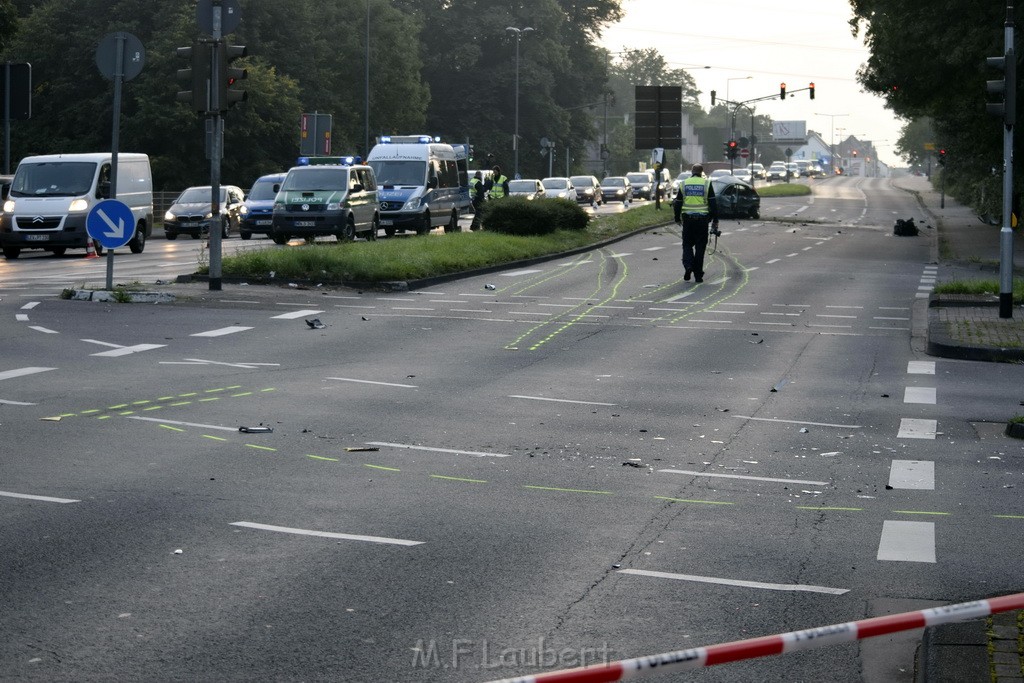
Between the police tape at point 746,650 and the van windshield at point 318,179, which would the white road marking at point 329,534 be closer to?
the police tape at point 746,650

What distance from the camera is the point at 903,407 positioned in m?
12.3

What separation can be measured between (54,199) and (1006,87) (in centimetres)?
2161

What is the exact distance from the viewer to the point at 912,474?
932cm

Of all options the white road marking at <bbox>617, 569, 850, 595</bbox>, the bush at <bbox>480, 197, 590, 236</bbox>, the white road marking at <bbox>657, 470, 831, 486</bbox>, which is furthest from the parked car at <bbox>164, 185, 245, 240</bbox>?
the white road marking at <bbox>617, 569, 850, 595</bbox>

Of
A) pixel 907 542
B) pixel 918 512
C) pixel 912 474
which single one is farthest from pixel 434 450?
pixel 907 542

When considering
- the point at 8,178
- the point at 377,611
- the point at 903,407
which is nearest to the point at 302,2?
the point at 8,178

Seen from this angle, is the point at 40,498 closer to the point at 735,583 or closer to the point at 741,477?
the point at 735,583

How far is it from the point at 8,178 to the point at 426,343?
70.6 ft

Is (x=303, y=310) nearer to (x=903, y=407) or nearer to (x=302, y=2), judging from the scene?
(x=903, y=407)

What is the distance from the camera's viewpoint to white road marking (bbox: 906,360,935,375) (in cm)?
1473

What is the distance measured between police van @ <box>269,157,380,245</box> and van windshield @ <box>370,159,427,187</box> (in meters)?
2.97

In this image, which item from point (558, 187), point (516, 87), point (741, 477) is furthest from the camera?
point (516, 87)

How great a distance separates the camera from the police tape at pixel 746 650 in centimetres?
369

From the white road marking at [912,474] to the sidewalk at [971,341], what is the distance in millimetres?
3277
